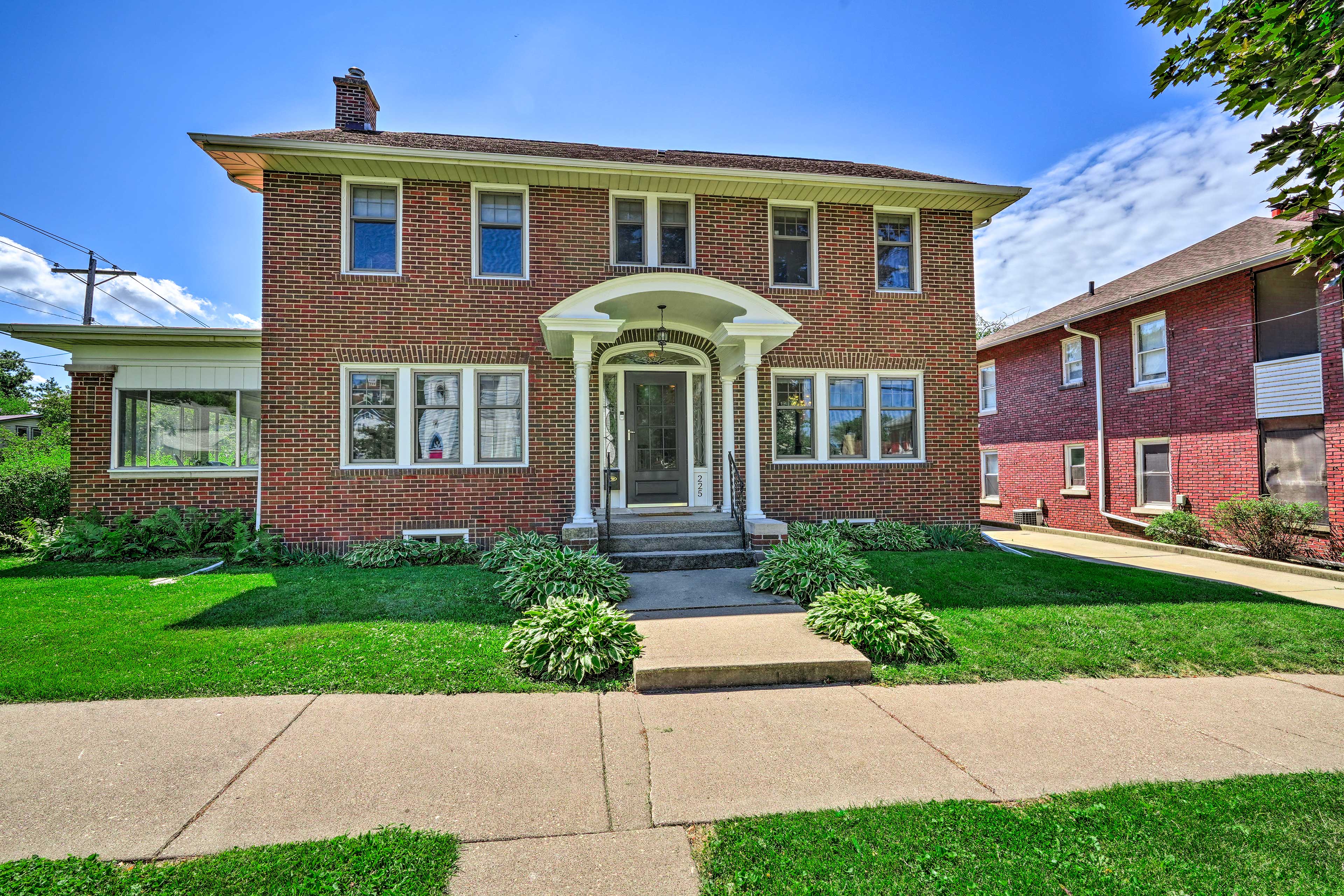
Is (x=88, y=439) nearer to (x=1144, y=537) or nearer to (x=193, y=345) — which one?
(x=193, y=345)

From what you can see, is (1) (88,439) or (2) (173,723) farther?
(1) (88,439)

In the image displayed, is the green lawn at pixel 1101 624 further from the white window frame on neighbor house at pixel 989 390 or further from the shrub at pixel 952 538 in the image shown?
the white window frame on neighbor house at pixel 989 390

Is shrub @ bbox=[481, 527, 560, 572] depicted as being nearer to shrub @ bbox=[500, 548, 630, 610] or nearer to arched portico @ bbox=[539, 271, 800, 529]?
arched portico @ bbox=[539, 271, 800, 529]

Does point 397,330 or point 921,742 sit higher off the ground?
point 397,330

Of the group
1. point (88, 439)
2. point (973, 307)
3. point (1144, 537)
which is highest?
point (973, 307)

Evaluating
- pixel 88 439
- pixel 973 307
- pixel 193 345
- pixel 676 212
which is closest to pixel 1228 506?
pixel 973 307

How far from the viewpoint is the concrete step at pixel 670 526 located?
8484 millimetres

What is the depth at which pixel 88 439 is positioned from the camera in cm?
934

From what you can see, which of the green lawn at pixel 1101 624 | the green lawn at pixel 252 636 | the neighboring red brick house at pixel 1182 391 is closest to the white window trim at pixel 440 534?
the green lawn at pixel 252 636

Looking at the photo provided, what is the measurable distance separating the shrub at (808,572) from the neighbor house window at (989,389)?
13308mm

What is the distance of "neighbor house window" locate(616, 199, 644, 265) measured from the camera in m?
10.0

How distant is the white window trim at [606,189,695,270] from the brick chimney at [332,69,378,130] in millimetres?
4769

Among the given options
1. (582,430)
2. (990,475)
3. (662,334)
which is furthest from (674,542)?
(990,475)

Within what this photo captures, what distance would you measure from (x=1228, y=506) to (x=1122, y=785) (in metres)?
11.3
